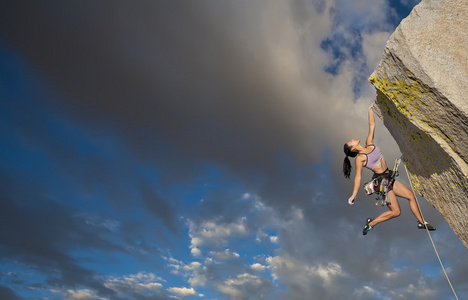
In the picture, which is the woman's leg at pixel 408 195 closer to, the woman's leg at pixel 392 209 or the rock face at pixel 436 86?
the woman's leg at pixel 392 209

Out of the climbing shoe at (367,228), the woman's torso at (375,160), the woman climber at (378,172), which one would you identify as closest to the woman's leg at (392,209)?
the woman climber at (378,172)

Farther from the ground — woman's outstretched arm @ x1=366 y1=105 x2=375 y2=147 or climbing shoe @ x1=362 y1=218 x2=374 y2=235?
woman's outstretched arm @ x1=366 y1=105 x2=375 y2=147

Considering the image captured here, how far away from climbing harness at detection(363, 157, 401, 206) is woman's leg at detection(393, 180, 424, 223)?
0.13m

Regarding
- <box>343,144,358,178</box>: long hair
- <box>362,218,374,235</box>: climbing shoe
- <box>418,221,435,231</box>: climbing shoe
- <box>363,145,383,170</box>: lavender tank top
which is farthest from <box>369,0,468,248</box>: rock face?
<box>362,218,374,235</box>: climbing shoe

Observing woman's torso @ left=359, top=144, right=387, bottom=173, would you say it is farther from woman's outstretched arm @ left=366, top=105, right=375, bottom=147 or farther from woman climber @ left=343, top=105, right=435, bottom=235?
woman's outstretched arm @ left=366, top=105, right=375, bottom=147

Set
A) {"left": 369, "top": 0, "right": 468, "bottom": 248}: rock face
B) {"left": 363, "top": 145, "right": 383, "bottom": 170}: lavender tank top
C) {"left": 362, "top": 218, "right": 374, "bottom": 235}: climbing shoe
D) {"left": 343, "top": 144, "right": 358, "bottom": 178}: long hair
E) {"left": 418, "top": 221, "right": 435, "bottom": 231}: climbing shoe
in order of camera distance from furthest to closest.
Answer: {"left": 362, "top": 218, "right": 374, "bottom": 235}: climbing shoe, {"left": 343, "top": 144, "right": 358, "bottom": 178}: long hair, {"left": 363, "top": 145, "right": 383, "bottom": 170}: lavender tank top, {"left": 418, "top": 221, "right": 435, "bottom": 231}: climbing shoe, {"left": 369, "top": 0, "right": 468, "bottom": 248}: rock face

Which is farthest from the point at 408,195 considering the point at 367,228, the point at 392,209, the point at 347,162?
the point at 347,162

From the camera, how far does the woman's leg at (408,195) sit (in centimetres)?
713

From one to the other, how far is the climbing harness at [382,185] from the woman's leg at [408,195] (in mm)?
130

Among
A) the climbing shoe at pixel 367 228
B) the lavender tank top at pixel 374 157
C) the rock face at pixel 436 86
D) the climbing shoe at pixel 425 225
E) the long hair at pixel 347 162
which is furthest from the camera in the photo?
the climbing shoe at pixel 367 228

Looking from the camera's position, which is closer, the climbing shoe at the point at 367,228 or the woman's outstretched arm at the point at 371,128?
the woman's outstretched arm at the point at 371,128

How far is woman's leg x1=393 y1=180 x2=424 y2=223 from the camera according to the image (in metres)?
7.13

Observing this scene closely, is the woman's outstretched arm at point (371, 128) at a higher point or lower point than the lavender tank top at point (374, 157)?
higher

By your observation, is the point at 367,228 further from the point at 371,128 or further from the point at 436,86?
the point at 436,86
